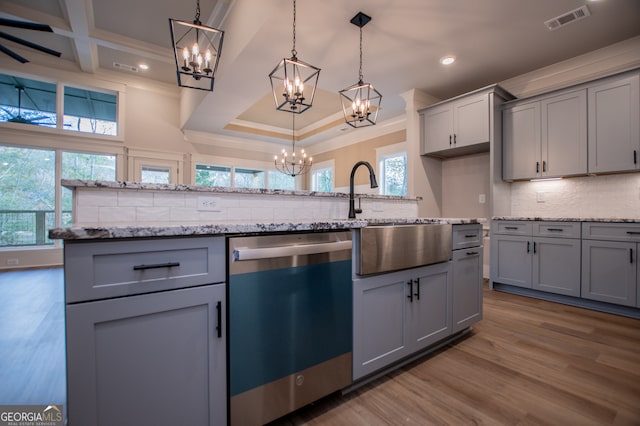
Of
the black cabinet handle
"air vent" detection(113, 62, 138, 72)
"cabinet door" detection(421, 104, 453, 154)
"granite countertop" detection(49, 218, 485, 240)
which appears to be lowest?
the black cabinet handle

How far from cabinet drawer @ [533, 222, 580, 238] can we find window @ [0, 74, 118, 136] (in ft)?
22.3

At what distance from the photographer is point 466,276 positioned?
2066 millimetres

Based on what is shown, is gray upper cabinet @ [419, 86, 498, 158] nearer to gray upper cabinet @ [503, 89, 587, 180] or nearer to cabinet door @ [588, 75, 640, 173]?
gray upper cabinet @ [503, 89, 587, 180]

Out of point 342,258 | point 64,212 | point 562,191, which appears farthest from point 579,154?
point 64,212

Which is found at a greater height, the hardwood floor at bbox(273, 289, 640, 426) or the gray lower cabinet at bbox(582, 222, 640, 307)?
the gray lower cabinet at bbox(582, 222, 640, 307)

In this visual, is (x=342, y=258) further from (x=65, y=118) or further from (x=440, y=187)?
(x=65, y=118)

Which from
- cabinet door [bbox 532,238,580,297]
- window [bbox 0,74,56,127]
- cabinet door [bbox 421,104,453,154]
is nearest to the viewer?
cabinet door [bbox 532,238,580,297]

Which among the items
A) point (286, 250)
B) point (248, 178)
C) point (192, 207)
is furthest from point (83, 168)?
point (286, 250)

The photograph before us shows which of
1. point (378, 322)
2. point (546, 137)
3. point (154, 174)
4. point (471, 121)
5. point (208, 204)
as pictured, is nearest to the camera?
point (378, 322)

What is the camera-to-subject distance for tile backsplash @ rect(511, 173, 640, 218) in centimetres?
299

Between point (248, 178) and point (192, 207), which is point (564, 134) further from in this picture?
point (248, 178)

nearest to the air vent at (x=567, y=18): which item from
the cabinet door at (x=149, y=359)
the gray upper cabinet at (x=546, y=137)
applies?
the gray upper cabinet at (x=546, y=137)

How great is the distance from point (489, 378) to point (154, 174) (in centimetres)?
621

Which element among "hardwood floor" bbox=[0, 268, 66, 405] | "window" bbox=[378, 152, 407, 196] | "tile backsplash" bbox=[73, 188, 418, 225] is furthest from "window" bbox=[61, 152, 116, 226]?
"window" bbox=[378, 152, 407, 196]
